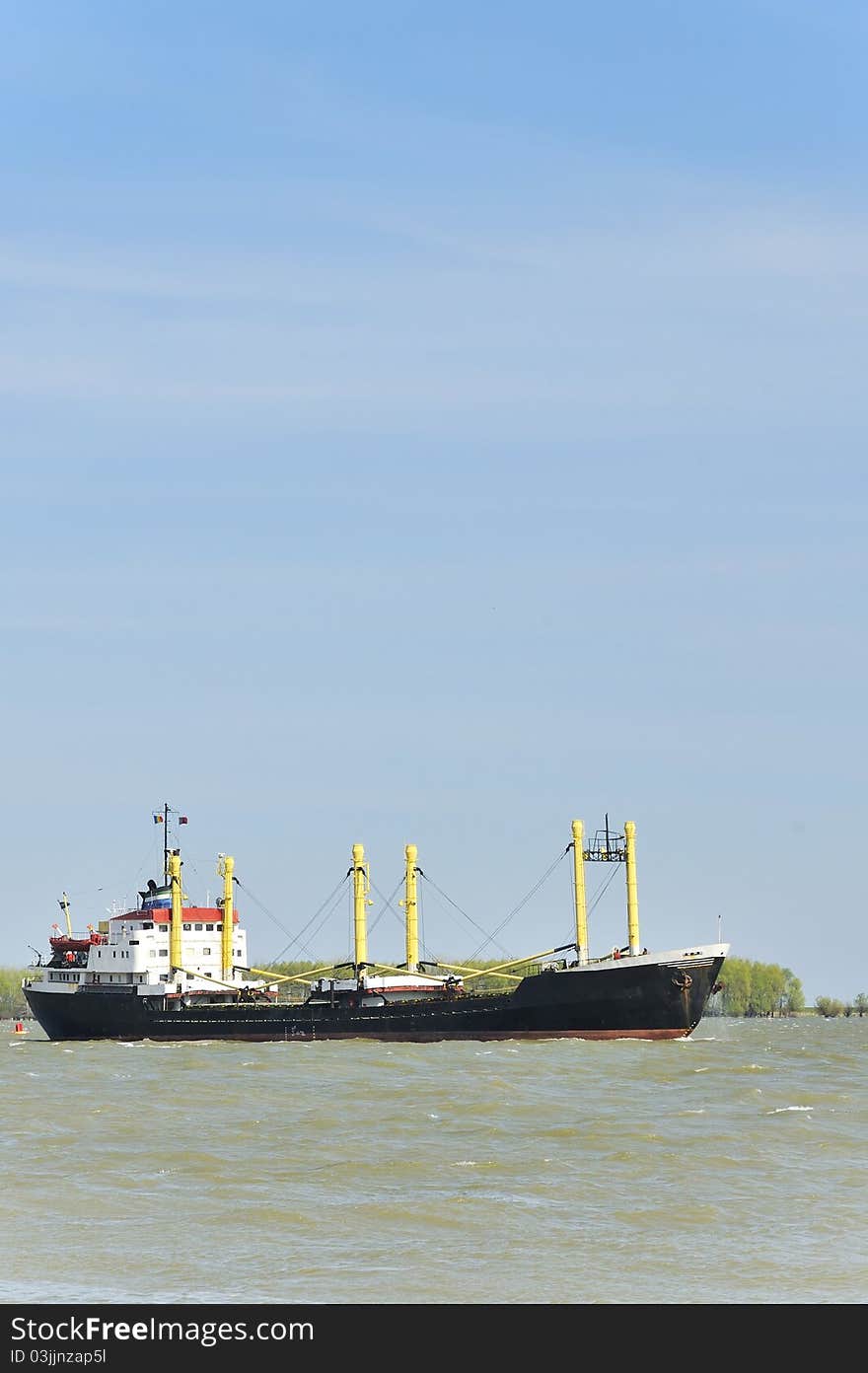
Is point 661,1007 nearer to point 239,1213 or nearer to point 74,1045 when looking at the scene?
point 74,1045

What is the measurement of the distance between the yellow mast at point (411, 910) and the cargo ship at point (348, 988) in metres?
0.08

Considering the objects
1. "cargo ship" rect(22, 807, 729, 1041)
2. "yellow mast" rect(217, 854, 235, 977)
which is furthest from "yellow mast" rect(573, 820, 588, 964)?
"yellow mast" rect(217, 854, 235, 977)

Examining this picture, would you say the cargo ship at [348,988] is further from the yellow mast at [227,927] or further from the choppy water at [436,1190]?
the choppy water at [436,1190]

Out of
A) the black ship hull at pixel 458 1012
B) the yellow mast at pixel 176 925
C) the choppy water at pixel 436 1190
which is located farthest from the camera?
the yellow mast at pixel 176 925

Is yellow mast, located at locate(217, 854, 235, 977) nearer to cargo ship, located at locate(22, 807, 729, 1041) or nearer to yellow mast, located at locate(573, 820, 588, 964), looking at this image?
cargo ship, located at locate(22, 807, 729, 1041)

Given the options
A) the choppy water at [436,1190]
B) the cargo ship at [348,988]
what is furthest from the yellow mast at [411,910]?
the choppy water at [436,1190]

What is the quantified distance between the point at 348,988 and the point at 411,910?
9.11 meters

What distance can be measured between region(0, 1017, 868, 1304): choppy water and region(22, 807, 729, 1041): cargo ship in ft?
68.1

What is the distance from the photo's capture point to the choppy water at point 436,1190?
77.2ft

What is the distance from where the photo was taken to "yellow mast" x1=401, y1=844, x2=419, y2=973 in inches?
3760

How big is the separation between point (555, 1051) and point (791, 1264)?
50017 millimetres

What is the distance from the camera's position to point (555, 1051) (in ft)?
242
